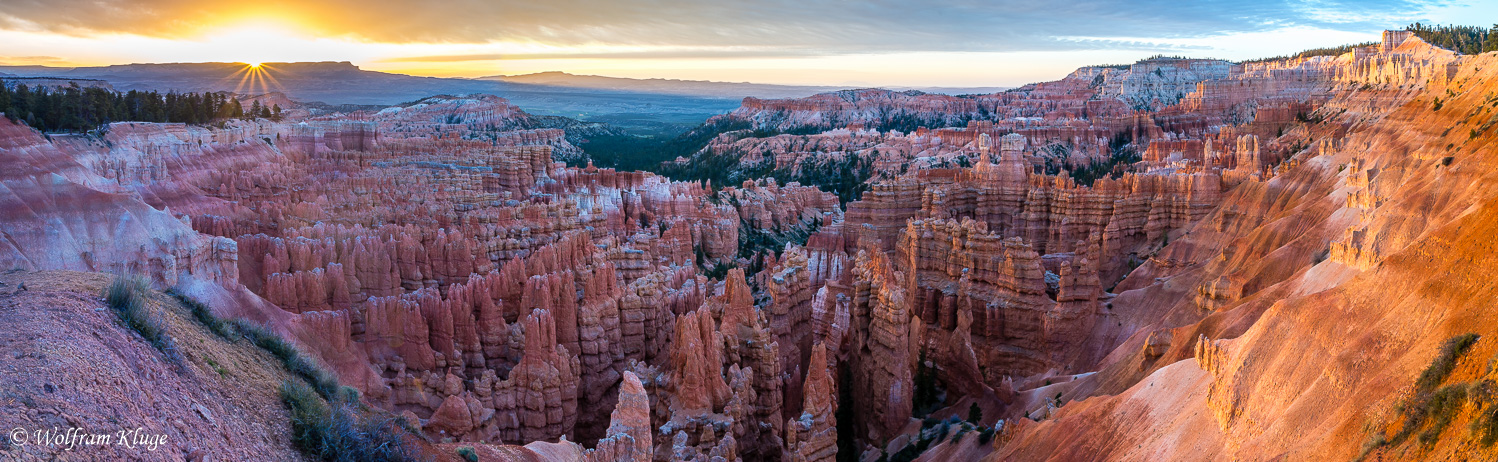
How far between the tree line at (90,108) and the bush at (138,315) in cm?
2670

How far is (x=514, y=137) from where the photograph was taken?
104250 millimetres

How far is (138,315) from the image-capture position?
10.6m

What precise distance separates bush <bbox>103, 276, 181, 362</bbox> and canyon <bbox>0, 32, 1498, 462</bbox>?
66.2 inches

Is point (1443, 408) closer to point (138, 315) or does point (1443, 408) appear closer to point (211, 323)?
point (138, 315)

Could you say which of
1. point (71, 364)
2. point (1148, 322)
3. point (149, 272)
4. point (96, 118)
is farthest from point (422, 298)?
point (96, 118)

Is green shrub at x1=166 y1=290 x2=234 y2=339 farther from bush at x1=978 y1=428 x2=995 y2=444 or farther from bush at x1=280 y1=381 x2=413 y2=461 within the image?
bush at x1=978 y1=428 x2=995 y2=444

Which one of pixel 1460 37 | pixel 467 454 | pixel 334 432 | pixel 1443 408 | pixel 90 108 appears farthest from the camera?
pixel 1460 37

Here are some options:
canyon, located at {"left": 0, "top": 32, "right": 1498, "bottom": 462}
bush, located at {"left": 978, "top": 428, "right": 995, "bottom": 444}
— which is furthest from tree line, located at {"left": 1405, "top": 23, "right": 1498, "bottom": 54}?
bush, located at {"left": 978, "top": 428, "right": 995, "bottom": 444}

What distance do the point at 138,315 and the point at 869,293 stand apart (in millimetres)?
21490

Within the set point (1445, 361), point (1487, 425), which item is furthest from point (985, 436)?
point (1487, 425)

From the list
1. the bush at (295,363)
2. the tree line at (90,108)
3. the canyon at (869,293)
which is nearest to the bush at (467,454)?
the canyon at (869,293)

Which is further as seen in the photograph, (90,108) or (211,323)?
(90,108)

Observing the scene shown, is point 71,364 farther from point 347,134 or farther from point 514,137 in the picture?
point 514,137

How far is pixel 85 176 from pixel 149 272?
10.4 m
